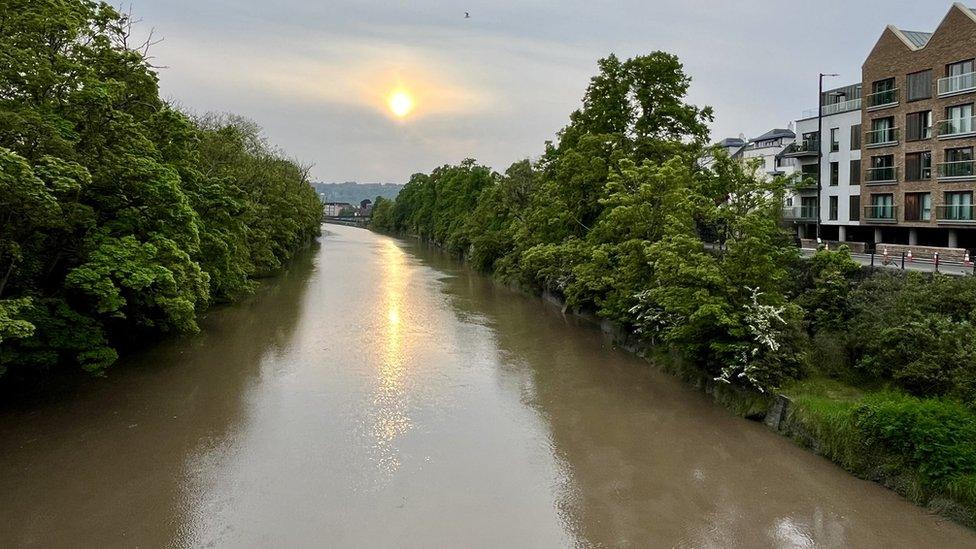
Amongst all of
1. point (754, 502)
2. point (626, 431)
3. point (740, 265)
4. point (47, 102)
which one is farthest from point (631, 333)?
point (47, 102)

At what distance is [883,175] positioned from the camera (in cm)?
3106

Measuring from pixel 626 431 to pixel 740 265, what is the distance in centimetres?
534

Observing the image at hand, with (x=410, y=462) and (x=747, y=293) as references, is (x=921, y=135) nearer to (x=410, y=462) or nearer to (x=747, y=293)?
(x=747, y=293)

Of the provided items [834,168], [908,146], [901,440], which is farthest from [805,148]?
[901,440]

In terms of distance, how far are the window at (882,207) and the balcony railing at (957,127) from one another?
4256 mm

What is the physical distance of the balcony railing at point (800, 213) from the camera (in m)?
37.5

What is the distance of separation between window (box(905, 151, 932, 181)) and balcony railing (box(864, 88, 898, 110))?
2773 mm

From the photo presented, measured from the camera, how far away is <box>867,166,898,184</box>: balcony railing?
30.4m

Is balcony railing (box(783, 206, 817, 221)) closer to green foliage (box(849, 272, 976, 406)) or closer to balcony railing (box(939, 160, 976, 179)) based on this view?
balcony railing (box(939, 160, 976, 179))

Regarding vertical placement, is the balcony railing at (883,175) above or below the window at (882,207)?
above

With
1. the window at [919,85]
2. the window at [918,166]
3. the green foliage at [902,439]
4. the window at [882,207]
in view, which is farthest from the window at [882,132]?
the green foliage at [902,439]

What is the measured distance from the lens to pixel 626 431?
1459 cm

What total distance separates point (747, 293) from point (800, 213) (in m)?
25.9

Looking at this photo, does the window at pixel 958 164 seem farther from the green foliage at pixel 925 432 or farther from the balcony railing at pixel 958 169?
the green foliage at pixel 925 432
